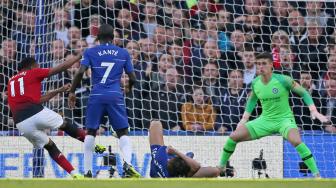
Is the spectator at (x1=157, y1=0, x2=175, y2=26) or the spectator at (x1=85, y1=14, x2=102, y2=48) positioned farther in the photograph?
the spectator at (x1=157, y1=0, x2=175, y2=26)

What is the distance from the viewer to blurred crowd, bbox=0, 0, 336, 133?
1408cm

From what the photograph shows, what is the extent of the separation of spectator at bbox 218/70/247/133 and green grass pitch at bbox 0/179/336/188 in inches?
305

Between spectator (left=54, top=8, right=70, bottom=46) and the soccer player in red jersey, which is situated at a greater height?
spectator (left=54, top=8, right=70, bottom=46)

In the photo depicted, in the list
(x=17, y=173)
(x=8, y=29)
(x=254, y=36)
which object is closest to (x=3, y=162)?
(x=17, y=173)

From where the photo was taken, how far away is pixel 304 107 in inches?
578

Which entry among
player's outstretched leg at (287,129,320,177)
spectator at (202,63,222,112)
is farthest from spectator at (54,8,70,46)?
player's outstretched leg at (287,129,320,177)

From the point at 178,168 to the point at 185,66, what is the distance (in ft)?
18.0

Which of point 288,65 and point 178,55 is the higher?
point 178,55

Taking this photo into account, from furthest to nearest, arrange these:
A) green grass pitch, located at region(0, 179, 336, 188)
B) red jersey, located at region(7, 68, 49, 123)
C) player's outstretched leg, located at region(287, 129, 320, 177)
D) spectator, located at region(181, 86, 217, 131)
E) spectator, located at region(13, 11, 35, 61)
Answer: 1. spectator, located at region(181, 86, 217, 131)
2. spectator, located at region(13, 11, 35, 61)
3. player's outstretched leg, located at region(287, 129, 320, 177)
4. red jersey, located at region(7, 68, 49, 123)
5. green grass pitch, located at region(0, 179, 336, 188)

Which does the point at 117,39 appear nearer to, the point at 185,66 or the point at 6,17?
the point at 185,66

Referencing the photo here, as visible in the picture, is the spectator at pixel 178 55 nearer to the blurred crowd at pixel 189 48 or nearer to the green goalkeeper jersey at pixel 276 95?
the blurred crowd at pixel 189 48

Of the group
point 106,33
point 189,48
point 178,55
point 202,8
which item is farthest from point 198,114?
point 106,33

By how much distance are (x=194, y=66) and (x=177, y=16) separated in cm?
84

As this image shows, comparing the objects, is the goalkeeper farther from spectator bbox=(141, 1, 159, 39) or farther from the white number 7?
spectator bbox=(141, 1, 159, 39)
